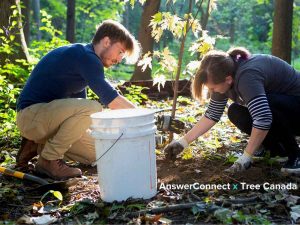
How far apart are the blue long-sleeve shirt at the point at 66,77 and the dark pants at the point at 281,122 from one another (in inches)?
48.2

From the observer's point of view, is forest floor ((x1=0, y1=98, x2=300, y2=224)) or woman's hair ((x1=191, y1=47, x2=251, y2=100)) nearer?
forest floor ((x1=0, y1=98, x2=300, y2=224))

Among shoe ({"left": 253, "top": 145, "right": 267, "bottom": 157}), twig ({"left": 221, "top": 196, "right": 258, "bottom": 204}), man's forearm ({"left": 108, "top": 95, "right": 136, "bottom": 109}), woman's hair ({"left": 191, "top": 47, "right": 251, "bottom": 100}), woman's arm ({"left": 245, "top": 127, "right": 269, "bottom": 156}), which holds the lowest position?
shoe ({"left": 253, "top": 145, "right": 267, "bottom": 157})

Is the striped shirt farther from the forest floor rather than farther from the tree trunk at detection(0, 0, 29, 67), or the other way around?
the tree trunk at detection(0, 0, 29, 67)

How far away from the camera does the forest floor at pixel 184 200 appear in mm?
2466

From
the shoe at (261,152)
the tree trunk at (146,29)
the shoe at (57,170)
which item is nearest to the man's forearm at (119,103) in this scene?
the shoe at (57,170)

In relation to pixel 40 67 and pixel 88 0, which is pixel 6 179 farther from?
pixel 88 0

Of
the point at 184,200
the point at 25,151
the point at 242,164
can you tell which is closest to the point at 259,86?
the point at 242,164

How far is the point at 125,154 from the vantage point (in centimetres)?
271

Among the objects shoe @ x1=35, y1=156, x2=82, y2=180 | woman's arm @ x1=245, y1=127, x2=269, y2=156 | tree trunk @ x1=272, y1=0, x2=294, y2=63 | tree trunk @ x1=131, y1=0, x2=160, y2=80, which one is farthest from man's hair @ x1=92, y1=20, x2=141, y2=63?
tree trunk @ x1=131, y1=0, x2=160, y2=80

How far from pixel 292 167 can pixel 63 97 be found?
1932mm

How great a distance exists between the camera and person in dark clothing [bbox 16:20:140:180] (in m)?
3.36

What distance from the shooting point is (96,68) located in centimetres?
315

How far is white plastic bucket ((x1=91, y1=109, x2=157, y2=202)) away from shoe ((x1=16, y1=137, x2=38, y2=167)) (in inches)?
45.2

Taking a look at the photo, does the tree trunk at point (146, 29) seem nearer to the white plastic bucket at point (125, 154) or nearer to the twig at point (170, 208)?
the white plastic bucket at point (125, 154)
